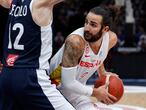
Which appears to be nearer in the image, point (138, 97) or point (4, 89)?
point (4, 89)

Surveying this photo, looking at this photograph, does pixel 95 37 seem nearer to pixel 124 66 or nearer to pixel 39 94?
pixel 39 94

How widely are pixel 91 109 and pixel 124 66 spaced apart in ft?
17.8

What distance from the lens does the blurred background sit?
9742 millimetres

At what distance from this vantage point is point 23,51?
147 inches

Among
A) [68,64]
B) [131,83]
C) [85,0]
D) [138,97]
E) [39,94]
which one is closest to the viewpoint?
[39,94]

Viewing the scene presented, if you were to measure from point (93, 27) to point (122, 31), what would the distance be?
8360mm

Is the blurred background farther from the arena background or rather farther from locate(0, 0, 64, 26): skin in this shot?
locate(0, 0, 64, 26): skin

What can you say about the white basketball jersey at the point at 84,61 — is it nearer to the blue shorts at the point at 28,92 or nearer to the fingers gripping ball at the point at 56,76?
the fingers gripping ball at the point at 56,76

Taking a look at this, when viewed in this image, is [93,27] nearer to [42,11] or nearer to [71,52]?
[71,52]

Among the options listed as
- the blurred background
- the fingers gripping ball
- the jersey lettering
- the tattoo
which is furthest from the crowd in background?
the jersey lettering

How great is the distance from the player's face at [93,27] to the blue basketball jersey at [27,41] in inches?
17.5

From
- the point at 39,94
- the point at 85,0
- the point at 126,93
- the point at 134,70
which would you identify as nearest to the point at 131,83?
the point at 134,70

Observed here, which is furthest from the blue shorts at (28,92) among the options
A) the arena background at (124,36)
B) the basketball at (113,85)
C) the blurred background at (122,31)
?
the blurred background at (122,31)

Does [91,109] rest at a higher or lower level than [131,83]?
higher
